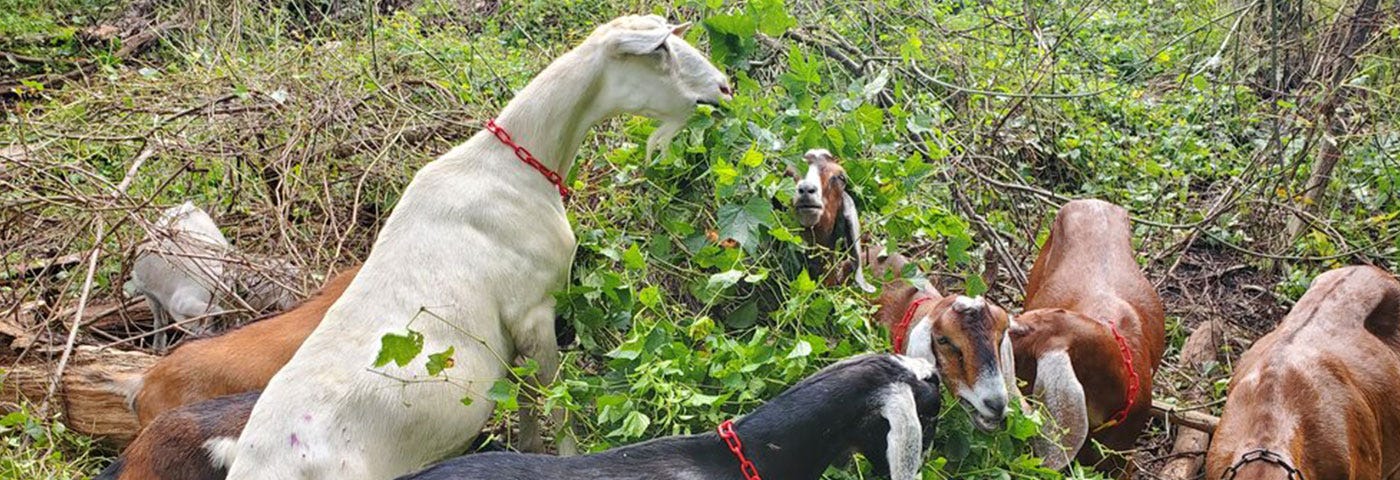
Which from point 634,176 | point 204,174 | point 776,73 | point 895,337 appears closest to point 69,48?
point 204,174

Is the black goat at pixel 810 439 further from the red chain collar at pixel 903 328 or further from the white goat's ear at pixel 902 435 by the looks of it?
the red chain collar at pixel 903 328

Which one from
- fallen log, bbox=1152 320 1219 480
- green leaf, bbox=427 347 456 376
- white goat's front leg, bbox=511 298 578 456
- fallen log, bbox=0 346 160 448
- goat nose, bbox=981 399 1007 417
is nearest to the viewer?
green leaf, bbox=427 347 456 376

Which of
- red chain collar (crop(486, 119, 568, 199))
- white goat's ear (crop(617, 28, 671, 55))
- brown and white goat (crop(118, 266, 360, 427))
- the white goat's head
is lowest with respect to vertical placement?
brown and white goat (crop(118, 266, 360, 427))

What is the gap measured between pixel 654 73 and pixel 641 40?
14cm

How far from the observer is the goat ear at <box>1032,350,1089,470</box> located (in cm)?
477

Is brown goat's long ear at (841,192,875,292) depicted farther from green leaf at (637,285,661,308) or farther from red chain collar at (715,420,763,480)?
red chain collar at (715,420,763,480)

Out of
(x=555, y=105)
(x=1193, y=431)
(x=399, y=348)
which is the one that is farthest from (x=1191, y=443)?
(x=399, y=348)

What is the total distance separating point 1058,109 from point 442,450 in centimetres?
550

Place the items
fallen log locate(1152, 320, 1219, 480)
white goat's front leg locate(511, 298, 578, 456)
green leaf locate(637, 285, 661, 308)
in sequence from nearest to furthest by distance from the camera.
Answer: green leaf locate(637, 285, 661, 308) → white goat's front leg locate(511, 298, 578, 456) → fallen log locate(1152, 320, 1219, 480)

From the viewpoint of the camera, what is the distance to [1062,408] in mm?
4785

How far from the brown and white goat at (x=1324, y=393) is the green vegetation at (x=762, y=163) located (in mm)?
728

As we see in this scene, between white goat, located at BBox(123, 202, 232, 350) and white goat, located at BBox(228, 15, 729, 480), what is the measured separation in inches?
77.1

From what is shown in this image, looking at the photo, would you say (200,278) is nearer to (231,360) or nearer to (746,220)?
(231,360)

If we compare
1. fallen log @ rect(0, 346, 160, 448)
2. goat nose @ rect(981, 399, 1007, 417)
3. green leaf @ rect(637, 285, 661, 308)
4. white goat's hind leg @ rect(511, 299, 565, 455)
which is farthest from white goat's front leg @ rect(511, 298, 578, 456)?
fallen log @ rect(0, 346, 160, 448)
